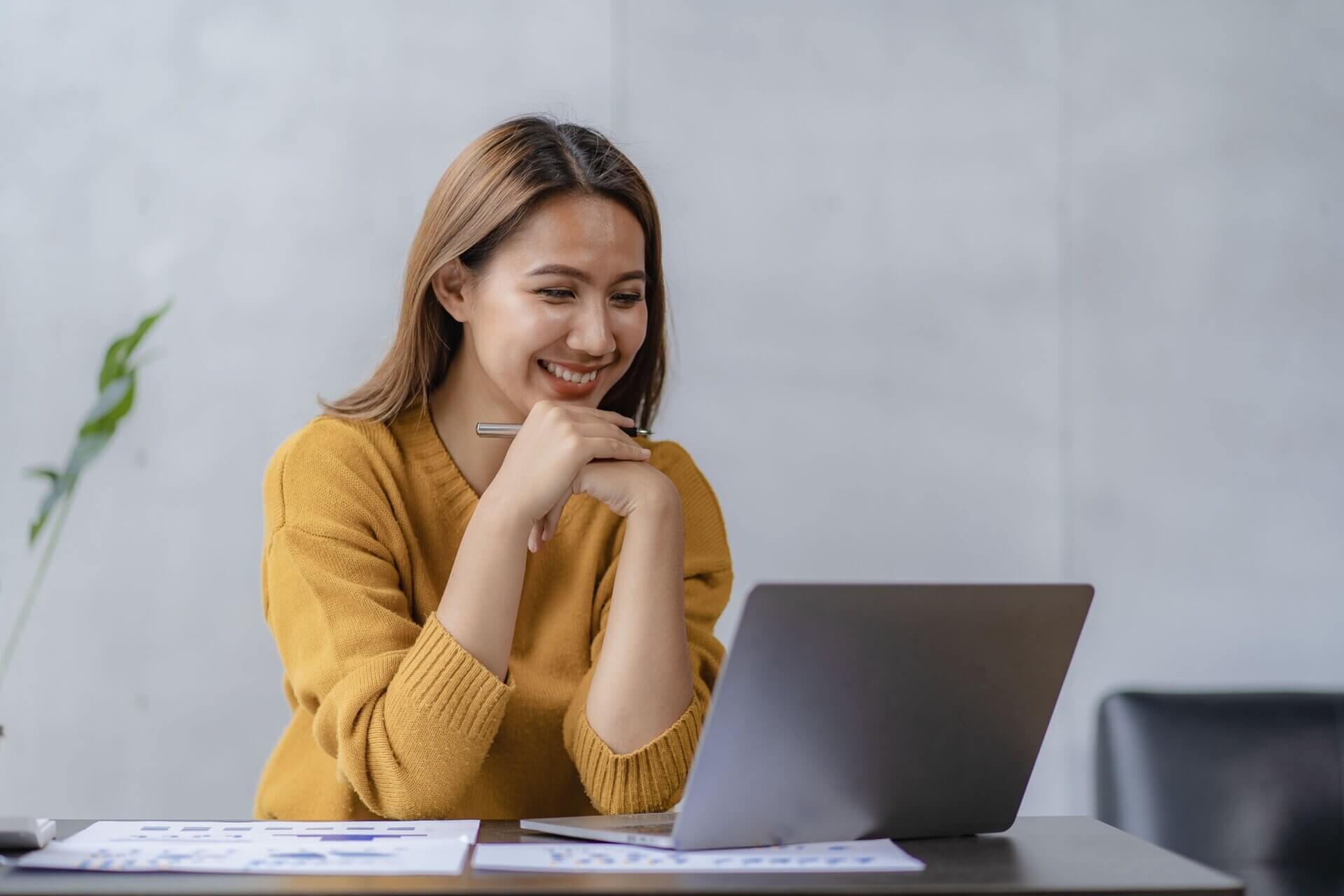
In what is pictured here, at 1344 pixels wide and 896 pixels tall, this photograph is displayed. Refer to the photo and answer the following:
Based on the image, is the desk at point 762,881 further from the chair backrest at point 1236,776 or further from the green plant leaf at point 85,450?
the chair backrest at point 1236,776

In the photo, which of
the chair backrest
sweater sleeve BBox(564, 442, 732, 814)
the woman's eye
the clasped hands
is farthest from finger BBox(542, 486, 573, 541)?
the chair backrest

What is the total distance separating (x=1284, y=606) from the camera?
2.35 m

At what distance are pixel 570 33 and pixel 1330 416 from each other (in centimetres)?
159

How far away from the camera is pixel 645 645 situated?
1.19 metres

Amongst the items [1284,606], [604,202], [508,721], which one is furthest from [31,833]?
[1284,606]

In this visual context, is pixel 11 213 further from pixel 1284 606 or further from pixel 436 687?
pixel 1284 606

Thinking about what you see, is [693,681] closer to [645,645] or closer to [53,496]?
[645,645]

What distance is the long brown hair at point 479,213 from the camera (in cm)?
140

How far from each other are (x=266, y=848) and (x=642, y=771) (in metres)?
0.42

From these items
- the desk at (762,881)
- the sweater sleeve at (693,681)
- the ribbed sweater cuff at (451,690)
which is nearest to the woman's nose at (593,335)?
the sweater sleeve at (693,681)

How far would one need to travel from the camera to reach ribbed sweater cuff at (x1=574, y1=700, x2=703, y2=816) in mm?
1161

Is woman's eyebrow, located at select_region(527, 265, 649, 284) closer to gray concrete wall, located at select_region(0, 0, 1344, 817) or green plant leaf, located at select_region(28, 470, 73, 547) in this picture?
green plant leaf, located at select_region(28, 470, 73, 547)

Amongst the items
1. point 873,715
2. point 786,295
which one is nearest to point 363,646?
point 873,715

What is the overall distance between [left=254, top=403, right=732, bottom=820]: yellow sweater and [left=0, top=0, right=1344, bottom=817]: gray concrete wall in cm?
75
